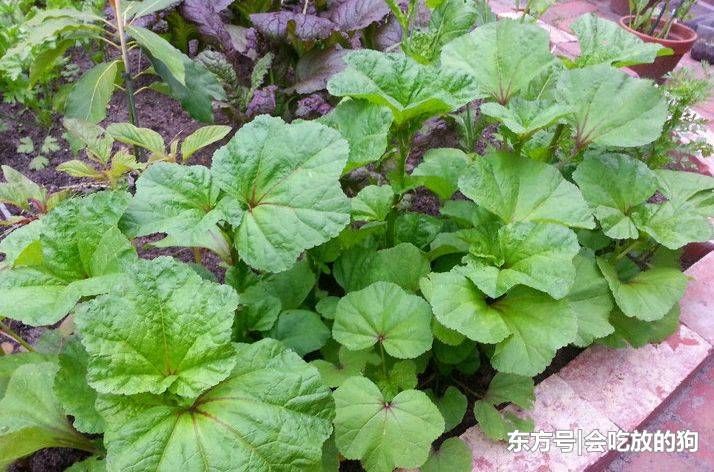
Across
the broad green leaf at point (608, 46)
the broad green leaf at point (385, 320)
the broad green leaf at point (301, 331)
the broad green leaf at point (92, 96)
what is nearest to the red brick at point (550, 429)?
the broad green leaf at point (385, 320)

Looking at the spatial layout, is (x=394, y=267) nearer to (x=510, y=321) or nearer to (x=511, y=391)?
(x=510, y=321)

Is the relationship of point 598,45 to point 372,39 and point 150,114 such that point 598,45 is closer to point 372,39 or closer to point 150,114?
point 372,39

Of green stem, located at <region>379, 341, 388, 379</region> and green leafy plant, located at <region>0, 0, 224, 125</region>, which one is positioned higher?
green leafy plant, located at <region>0, 0, 224, 125</region>

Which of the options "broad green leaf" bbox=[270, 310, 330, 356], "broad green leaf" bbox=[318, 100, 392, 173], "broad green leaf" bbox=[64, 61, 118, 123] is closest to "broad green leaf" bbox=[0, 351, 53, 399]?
"broad green leaf" bbox=[270, 310, 330, 356]

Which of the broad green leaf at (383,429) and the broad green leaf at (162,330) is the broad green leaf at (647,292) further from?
the broad green leaf at (162,330)

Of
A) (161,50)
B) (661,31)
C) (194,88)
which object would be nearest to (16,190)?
(161,50)

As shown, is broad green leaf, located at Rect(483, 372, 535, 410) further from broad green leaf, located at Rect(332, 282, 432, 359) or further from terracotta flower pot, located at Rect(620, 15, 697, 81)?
terracotta flower pot, located at Rect(620, 15, 697, 81)
